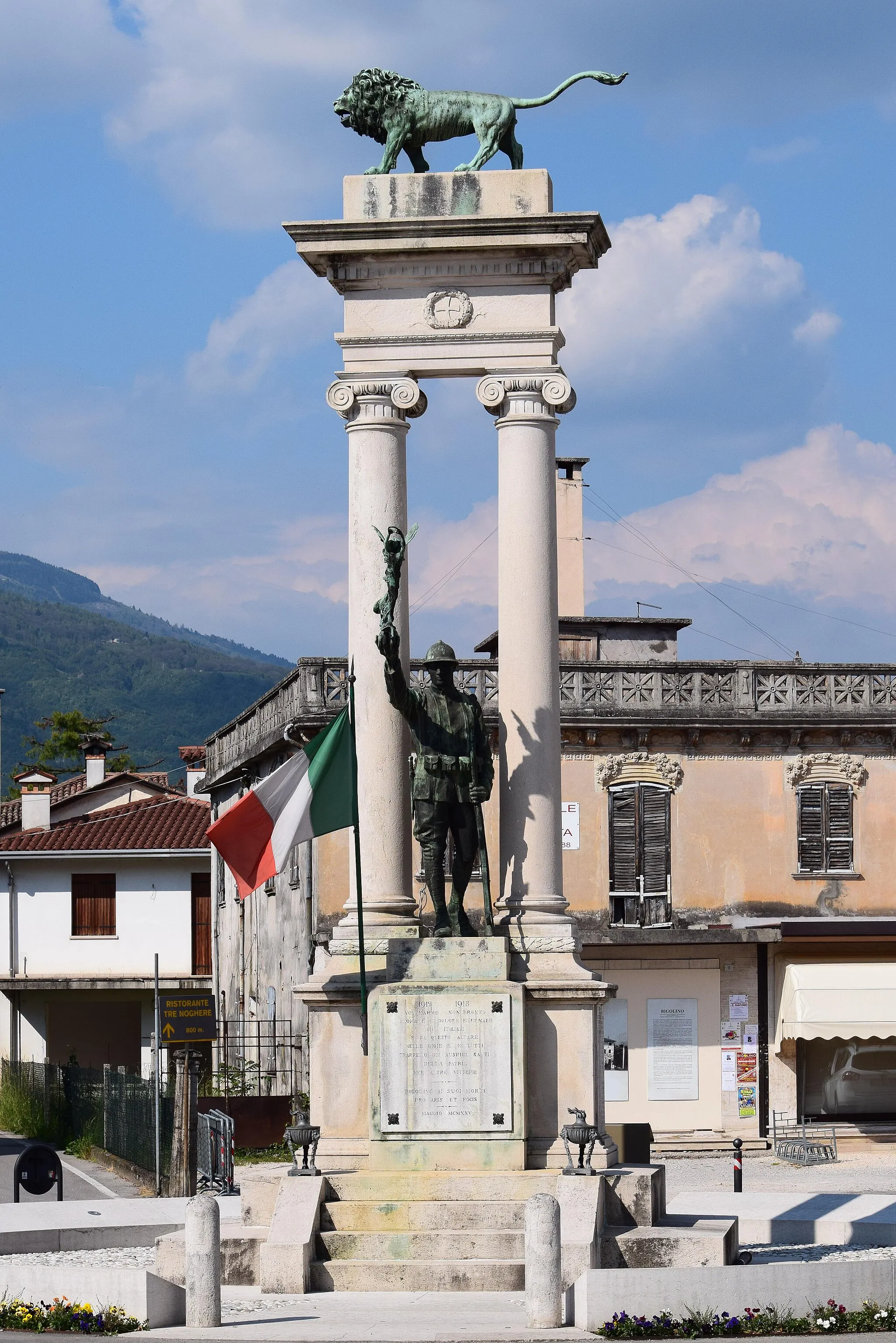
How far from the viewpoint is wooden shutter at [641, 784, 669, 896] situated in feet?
121

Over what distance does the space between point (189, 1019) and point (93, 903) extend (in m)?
24.6

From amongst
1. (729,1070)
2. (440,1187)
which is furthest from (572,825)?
(440,1187)

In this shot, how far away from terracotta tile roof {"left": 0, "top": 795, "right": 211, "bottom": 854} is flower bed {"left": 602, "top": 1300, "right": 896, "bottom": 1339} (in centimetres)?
3947

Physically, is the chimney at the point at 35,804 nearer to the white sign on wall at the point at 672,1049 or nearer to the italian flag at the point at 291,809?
the white sign on wall at the point at 672,1049

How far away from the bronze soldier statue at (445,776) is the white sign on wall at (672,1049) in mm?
19711

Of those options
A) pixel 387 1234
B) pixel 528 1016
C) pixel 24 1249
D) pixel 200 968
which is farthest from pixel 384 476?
pixel 200 968

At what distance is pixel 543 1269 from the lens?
45.8 feet

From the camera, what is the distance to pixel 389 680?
54.5ft

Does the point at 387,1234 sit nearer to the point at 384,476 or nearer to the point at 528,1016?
the point at 528,1016

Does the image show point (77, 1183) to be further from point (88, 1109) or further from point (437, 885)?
point (437, 885)

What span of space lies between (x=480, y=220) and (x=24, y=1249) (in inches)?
380

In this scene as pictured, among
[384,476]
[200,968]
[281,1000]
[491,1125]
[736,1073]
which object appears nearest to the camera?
[491,1125]

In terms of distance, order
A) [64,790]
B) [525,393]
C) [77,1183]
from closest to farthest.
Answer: [525,393] → [77,1183] → [64,790]

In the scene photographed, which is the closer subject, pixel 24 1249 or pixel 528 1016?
pixel 528 1016
